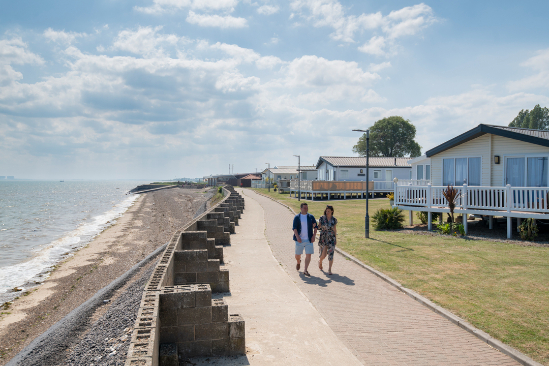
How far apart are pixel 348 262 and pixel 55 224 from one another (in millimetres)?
34928

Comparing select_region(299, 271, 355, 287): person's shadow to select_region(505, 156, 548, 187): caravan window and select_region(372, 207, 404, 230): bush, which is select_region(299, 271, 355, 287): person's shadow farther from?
select_region(505, 156, 548, 187): caravan window

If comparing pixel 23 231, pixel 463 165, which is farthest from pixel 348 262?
pixel 23 231

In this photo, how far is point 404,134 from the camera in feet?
254

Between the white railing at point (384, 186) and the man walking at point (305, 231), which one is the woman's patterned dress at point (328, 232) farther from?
the white railing at point (384, 186)

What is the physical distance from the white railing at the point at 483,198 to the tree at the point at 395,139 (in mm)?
61306

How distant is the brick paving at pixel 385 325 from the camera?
17.9 feet

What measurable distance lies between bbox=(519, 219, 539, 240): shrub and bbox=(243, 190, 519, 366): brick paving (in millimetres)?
8024

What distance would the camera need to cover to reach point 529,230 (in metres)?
14.0

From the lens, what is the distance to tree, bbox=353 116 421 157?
77188mm

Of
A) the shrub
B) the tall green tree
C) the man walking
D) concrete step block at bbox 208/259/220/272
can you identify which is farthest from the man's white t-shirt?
the tall green tree

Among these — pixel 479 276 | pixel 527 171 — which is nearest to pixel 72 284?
pixel 479 276

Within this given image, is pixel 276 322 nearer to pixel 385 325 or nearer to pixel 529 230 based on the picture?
pixel 385 325

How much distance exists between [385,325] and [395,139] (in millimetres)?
76104

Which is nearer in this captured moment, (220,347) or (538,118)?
(220,347)
